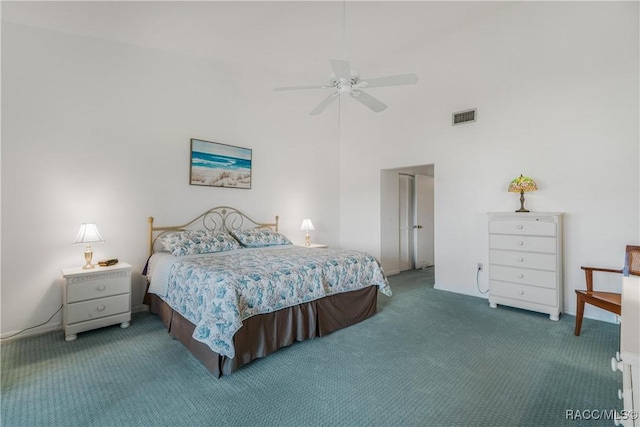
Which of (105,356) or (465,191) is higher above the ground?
(465,191)

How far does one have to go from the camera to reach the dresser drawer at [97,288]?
2760mm

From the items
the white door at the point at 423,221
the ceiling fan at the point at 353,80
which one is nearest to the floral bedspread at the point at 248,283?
the ceiling fan at the point at 353,80

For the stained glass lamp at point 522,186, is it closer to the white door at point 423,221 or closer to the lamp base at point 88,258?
the white door at point 423,221

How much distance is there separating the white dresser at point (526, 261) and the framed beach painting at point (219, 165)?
3.48m

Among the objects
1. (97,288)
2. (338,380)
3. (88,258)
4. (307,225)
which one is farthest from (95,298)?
(307,225)

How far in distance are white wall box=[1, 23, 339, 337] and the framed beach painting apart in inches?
3.9

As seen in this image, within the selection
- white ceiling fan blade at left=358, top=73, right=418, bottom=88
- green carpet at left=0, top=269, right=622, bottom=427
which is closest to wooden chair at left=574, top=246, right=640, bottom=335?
green carpet at left=0, top=269, right=622, bottom=427

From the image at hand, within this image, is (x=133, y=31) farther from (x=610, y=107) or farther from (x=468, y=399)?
(x=610, y=107)

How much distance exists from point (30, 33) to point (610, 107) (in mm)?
6089

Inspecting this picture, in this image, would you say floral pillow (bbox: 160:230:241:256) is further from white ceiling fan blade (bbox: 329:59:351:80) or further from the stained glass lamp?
the stained glass lamp

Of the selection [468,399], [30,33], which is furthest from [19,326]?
[468,399]

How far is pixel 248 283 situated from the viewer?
7.58ft

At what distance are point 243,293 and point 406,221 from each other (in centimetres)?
449

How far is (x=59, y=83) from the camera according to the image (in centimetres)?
308
